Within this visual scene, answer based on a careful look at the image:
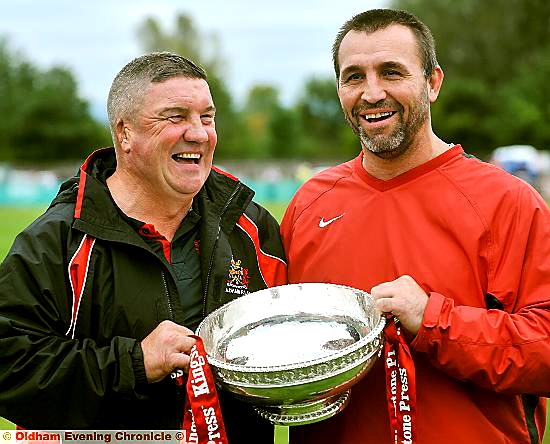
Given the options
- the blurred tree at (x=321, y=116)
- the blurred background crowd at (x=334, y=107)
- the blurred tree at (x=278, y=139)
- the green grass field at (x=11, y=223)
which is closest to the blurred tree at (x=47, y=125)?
the blurred background crowd at (x=334, y=107)

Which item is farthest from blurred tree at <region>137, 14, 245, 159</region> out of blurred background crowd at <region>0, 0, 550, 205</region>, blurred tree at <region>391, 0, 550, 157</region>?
blurred tree at <region>391, 0, 550, 157</region>

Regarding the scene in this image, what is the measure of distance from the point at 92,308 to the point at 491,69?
1893 inches

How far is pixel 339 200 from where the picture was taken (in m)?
3.21

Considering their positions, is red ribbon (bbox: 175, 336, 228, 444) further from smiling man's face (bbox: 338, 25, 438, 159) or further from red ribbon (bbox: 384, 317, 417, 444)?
smiling man's face (bbox: 338, 25, 438, 159)

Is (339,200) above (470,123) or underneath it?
above

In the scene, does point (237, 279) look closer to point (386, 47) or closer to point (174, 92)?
point (174, 92)

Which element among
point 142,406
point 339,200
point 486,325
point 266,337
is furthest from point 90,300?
point 486,325

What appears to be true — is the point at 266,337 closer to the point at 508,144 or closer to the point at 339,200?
the point at 339,200

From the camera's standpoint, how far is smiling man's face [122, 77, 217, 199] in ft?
9.51

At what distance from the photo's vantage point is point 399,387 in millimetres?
2645

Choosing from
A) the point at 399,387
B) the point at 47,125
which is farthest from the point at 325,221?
the point at 47,125

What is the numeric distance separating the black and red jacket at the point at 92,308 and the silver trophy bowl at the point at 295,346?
0.49 feet

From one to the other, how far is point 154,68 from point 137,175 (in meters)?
0.43

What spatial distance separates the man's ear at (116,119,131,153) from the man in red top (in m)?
0.83
